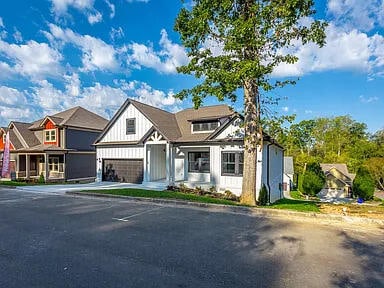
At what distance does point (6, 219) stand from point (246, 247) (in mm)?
8171

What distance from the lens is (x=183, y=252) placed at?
5480mm

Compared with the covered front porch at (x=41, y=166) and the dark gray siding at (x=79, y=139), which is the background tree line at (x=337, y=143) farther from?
the covered front porch at (x=41, y=166)

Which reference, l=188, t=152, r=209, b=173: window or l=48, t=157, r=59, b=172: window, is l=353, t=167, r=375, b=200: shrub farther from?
l=48, t=157, r=59, b=172: window

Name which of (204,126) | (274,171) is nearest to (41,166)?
(204,126)

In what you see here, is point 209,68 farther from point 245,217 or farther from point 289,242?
point 289,242

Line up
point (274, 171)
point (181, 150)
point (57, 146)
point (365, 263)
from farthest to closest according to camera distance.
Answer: point (57, 146) → point (274, 171) → point (181, 150) → point (365, 263)

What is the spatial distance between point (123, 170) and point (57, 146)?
947cm

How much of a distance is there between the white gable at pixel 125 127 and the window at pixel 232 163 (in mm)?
6441

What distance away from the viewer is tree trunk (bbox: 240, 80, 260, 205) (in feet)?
38.3

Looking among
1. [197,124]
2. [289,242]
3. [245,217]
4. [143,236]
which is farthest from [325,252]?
[197,124]

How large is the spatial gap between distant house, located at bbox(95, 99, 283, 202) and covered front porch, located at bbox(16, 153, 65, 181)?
648 cm

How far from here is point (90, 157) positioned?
2778 cm

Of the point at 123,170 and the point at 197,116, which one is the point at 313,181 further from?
the point at 123,170

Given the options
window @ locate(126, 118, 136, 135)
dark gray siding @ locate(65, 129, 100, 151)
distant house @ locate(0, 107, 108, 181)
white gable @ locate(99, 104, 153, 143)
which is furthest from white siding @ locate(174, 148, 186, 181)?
dark gray siding @ locate(65, 129, 100, 151)
